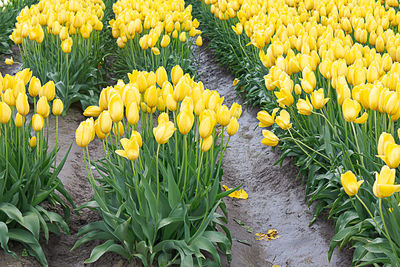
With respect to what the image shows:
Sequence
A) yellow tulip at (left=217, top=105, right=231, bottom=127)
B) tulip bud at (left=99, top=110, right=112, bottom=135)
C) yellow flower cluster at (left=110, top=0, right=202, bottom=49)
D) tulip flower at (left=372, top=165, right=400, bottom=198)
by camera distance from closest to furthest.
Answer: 1. tulip flower at (left=372, top=165, right=400, bottom=198)
2. tulip bud at (left=99, top=110, right=112, bottom=135)
3. yellow tulip at (left=217, top=105, right=231, bottom=127)
4. yellow flower cluster at (left=110, top=0, right=202, bottom=49)

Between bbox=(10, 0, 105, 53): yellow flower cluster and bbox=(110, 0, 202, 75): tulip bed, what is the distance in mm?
393

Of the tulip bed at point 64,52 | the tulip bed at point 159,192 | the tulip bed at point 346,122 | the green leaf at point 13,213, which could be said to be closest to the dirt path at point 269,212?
the tulip bed at point 346,122

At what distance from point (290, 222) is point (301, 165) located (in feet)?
1.75

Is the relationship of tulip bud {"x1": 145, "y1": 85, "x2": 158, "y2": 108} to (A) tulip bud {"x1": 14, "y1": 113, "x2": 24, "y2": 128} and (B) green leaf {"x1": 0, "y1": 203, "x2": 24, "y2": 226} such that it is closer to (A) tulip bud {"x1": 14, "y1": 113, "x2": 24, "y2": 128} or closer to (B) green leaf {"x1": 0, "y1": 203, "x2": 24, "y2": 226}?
(A) tulip bud {"x1": 14, "y1": 113, "x2": 24, "y2": 128}

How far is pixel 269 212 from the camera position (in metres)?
3.96

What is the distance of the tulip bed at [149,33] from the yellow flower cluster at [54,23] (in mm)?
393

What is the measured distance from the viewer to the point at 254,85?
5.85 m

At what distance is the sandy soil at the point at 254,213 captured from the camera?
2.99 metres

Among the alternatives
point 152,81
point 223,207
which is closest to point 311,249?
point 223,207

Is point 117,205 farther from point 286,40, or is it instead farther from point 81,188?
point 286,40

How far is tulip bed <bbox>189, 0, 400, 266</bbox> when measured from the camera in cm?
243

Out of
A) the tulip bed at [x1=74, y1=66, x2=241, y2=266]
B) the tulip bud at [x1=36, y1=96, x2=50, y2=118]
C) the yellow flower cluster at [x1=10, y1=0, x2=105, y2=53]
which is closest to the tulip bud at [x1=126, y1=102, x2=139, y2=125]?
the tulip bed at [x1=74, y1=66, x2=241, y2=266]

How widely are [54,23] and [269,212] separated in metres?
2.75

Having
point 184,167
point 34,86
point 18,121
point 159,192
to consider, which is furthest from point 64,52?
point 159,192
